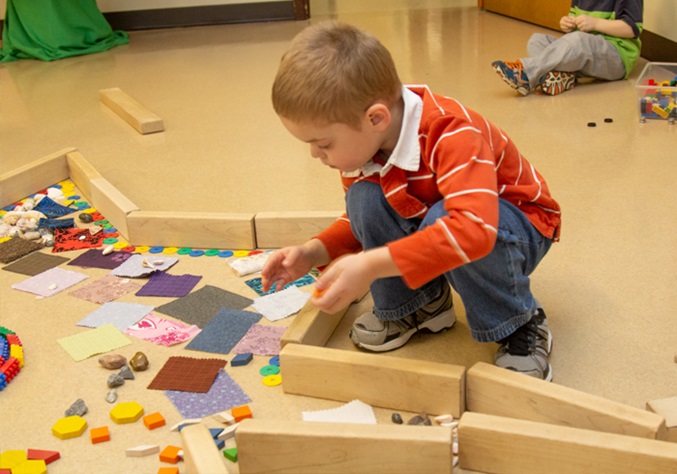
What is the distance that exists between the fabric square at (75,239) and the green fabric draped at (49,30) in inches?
105

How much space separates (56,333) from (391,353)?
612 mm

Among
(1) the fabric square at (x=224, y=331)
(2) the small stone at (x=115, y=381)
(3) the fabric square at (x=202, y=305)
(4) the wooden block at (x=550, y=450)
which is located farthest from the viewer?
(3) the fabric square at (x=202, y=305)

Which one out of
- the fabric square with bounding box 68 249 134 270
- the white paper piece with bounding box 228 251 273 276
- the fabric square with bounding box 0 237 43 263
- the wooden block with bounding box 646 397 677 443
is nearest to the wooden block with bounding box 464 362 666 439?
the wooden block with bounding box 646 397 677 443

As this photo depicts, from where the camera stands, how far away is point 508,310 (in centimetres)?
121

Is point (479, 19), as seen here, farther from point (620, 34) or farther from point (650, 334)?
point (650, 334)

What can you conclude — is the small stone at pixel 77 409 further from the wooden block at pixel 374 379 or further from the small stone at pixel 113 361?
the wooden block at pixel 374 379

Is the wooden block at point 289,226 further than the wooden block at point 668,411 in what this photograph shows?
Yes

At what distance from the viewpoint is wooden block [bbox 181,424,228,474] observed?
3.14ft

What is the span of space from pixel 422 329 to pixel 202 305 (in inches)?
16.8

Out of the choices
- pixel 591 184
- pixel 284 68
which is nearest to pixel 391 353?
pixel 284 68

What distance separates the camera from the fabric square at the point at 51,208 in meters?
1.97

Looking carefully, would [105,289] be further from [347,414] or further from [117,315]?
[347,414]

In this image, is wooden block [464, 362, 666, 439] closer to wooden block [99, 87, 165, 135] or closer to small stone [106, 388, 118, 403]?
small stone [106, 388, 118, 403]

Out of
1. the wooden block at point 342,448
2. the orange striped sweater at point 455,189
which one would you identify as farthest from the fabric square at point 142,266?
the wooden block at point 342,448
